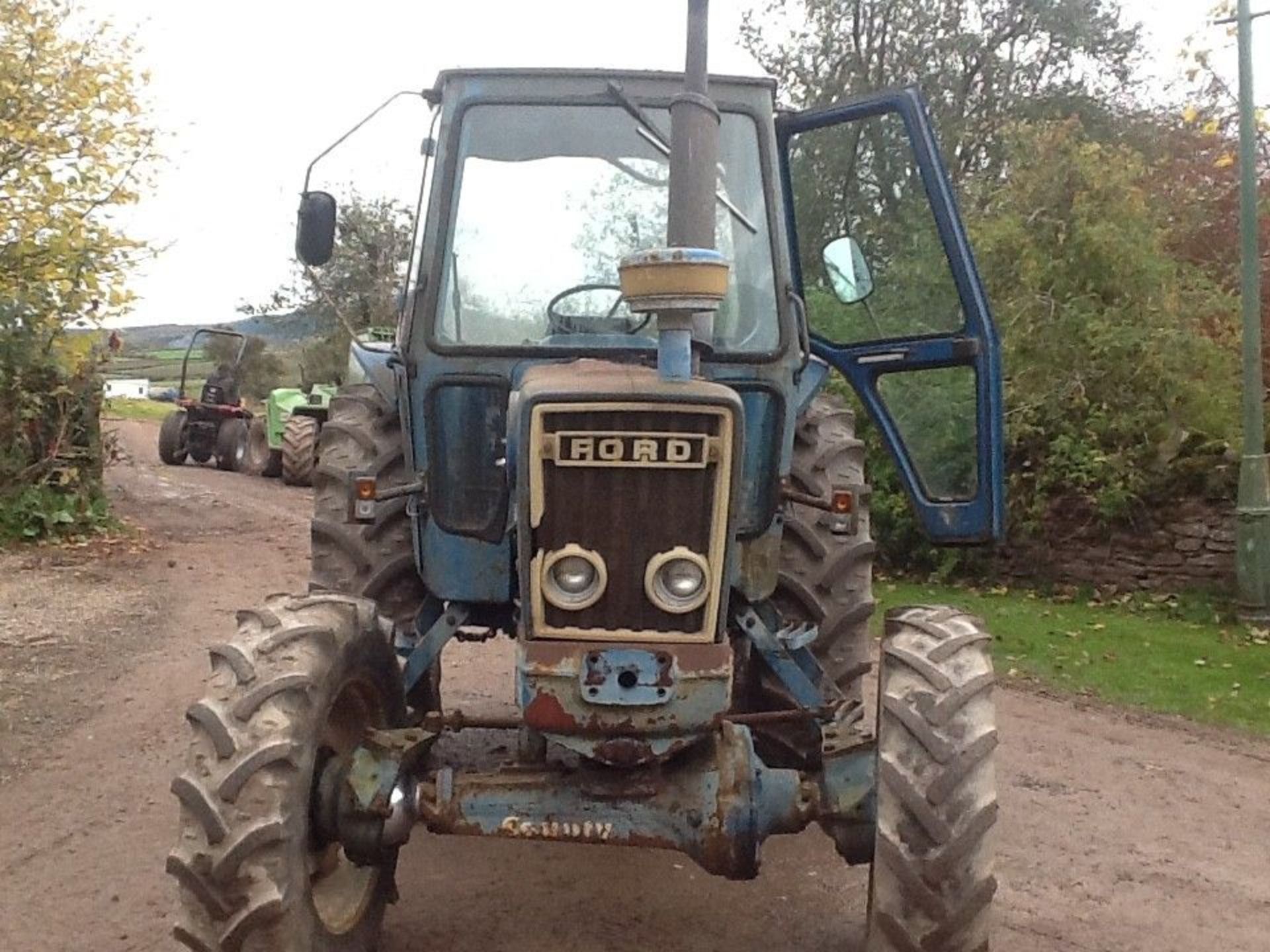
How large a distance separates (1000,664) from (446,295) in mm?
5861

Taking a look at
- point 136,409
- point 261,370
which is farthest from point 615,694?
point 136,409

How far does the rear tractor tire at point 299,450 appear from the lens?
19.7 meters

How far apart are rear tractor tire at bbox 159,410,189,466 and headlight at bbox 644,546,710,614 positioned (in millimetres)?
22059

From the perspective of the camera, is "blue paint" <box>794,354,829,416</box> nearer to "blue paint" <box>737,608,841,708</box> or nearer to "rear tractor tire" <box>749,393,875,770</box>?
"rear tractor tire" <box>749,393,875,770</box>

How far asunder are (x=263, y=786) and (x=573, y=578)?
90 centimetres

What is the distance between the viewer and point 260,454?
22.9 metres

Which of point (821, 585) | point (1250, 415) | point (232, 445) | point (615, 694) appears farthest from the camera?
point (232, 445)

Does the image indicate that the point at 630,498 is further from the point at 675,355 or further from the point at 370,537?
the point at 370,537

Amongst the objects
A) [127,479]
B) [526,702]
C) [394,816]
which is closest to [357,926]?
[394,816]

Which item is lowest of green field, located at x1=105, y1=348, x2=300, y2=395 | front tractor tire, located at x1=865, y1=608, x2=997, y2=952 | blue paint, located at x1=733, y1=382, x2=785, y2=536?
front tractor tire, located at x1=865, y1=608, x2=997, y2=952

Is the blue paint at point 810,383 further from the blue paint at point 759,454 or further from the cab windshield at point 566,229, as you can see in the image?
the cab windshield at point 566,229

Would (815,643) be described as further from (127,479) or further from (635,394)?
(127,479)

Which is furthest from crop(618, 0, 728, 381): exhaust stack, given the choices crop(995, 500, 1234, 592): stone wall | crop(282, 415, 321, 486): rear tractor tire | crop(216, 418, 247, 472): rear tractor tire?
crop(216, 418, 247, 472): rear tractor tire

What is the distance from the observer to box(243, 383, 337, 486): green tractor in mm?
19766
